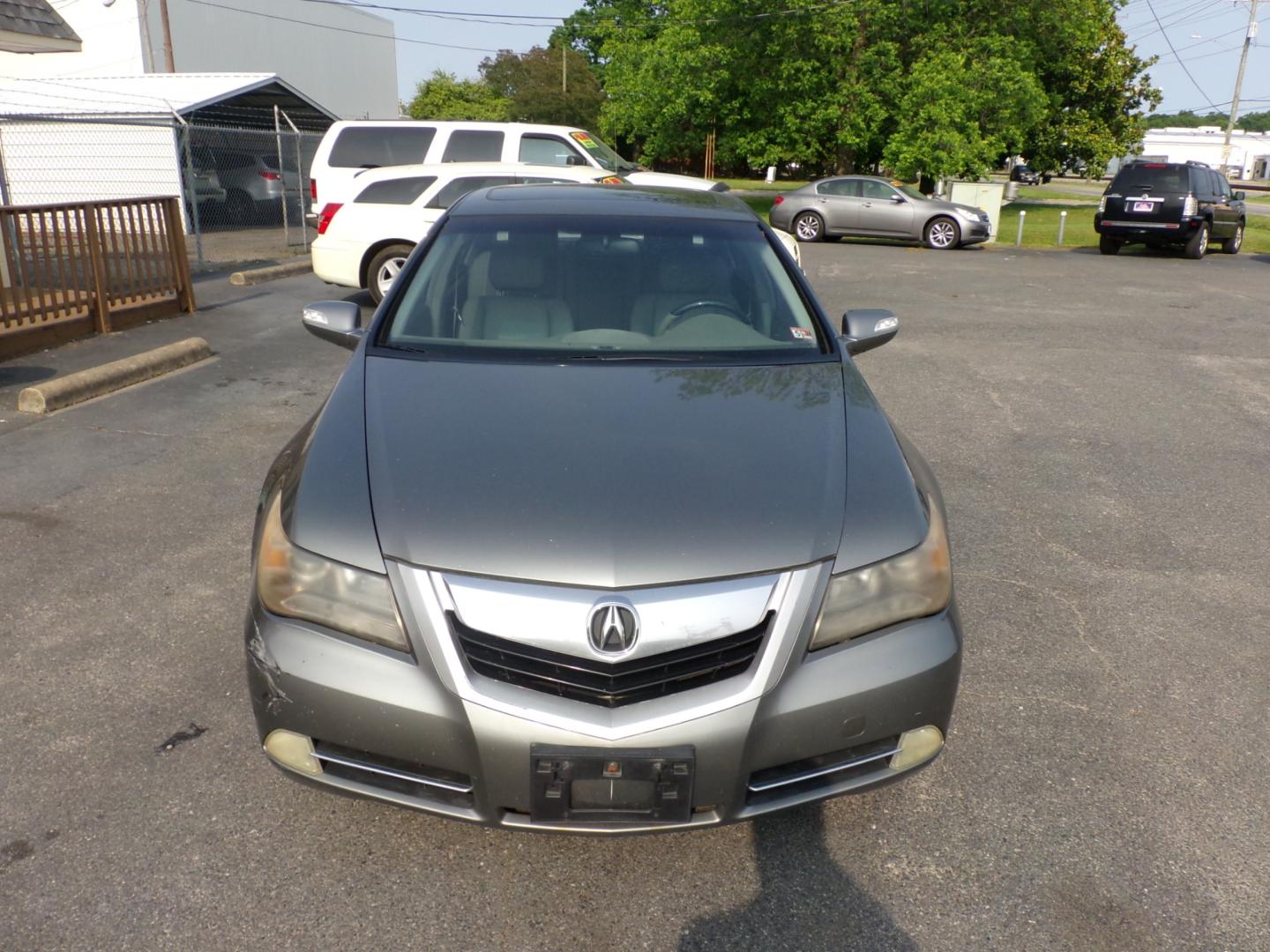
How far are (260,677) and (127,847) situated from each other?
0.65 metres

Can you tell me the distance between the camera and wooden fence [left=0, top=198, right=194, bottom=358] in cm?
850

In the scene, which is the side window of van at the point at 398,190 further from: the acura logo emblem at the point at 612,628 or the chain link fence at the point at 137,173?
the acura logo emblem at the point at 612,628

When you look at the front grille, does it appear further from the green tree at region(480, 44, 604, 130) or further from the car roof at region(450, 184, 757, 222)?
the green tree at region(480, 44, 604, 130)

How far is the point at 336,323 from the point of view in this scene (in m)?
4.03

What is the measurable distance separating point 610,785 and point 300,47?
42.7 metres

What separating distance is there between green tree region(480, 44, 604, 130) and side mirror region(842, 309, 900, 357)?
57.1 m

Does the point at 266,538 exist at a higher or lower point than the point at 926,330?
higher

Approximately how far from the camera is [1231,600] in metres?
4.47

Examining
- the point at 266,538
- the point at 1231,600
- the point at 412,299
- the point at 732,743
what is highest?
the point at 412,299

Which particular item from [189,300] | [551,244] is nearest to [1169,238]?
[189,300]

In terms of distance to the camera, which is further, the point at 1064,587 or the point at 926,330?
Result: the point at 926,330

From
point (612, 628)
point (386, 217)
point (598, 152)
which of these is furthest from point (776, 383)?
point (598, 152)

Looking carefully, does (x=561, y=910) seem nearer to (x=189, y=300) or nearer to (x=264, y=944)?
(x=264, y=944)

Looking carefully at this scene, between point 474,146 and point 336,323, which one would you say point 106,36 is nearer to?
point 474,146
